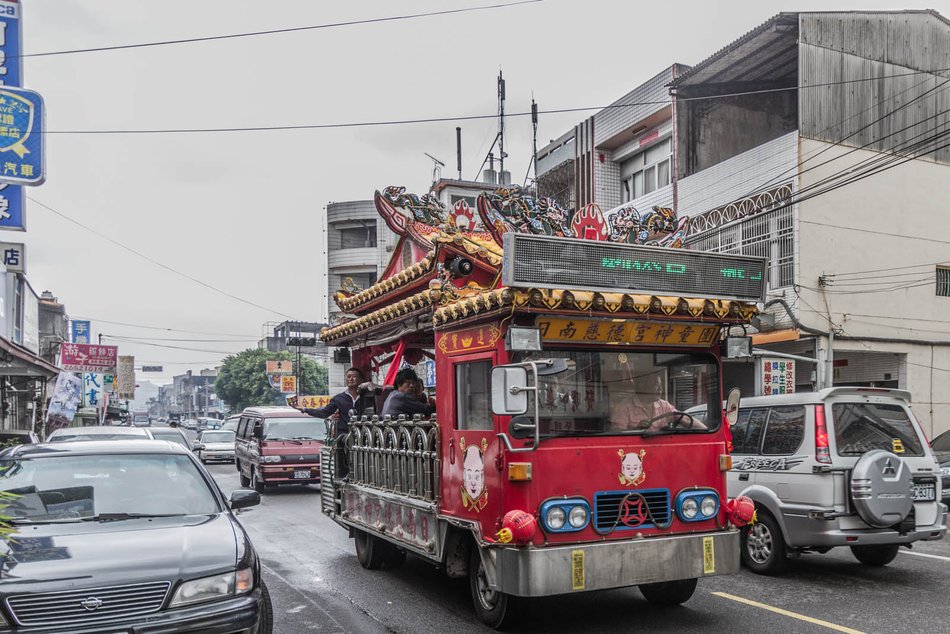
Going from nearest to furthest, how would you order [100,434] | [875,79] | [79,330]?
[100,434] < [875,79] < [79,330]

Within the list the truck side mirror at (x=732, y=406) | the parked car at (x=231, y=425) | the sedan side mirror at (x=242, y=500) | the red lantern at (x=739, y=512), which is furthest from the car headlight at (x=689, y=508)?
the parked car at (x=231, y=425)

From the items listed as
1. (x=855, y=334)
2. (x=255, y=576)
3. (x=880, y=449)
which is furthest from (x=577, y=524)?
(x=855, y=334)

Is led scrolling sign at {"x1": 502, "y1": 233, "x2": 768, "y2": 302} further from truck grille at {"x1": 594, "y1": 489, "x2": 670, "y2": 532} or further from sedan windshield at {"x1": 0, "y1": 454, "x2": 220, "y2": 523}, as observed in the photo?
sedan windshield at {"x1": 0, "y1": 454, "x2": 220, "y2": 523}

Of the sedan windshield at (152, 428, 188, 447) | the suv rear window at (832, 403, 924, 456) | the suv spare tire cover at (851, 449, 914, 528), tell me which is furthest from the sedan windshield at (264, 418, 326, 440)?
the suv spare tire cover at (851, 449, 914, 528)

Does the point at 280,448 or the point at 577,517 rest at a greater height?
the point at 577,517

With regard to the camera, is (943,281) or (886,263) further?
(943,281)

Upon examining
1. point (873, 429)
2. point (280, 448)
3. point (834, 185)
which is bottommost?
point (280, 448)

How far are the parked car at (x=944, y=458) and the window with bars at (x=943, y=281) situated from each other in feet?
17.2

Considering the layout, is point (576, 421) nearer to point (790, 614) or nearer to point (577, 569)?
point (577, 569)

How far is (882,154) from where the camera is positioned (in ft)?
64.6

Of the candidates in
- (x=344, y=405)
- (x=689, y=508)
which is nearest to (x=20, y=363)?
(x=344, y=405)

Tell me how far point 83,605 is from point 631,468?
3.82 m

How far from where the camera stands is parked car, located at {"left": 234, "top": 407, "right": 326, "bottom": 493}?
1770 cm

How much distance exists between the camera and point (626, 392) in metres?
6.45
